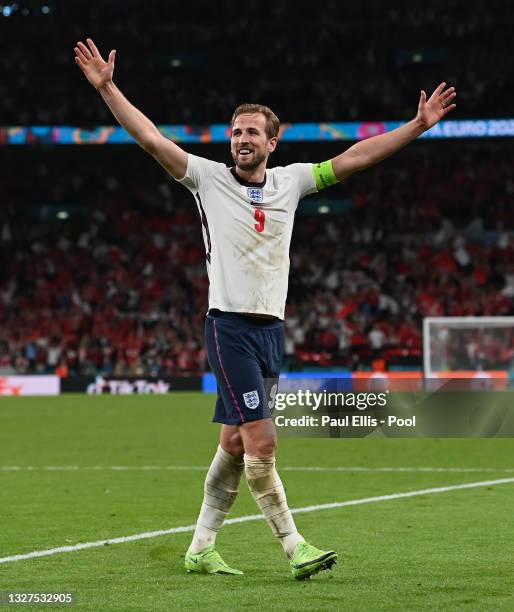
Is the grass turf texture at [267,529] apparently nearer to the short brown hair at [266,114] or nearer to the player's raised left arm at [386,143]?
the player's raised left arm at [386,143]

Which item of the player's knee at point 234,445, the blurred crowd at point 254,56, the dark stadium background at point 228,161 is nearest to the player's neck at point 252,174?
the player's knee at point 234,445

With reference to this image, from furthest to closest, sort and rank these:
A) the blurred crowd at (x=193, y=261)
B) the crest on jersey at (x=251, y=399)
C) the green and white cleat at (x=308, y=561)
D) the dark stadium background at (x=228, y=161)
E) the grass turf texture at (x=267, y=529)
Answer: the dark stadium background at (x=228, y=161), the blurred crowd at (x=193, y=261), the crest on jersey at (x=251, y=399), the green and white cleat at (x=308, y=561), the grass turf texture at (x=267, y=529)

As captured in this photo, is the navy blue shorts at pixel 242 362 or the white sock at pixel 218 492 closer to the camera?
the navy blue shorts at pixel 242 362

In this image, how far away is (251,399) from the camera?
616 centimetres

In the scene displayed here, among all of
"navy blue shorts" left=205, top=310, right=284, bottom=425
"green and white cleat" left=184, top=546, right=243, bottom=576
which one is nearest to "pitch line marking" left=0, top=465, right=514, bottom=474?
"green and white cleat" left=184, top=546, right=243, bottom=576

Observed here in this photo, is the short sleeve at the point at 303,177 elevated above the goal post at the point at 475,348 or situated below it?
above

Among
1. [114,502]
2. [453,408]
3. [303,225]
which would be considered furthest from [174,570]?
[303,225]

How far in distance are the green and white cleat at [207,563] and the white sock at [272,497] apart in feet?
1.16

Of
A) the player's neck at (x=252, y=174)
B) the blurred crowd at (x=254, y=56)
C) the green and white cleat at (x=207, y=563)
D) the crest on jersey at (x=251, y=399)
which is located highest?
the blurred crowd at (x=254, y=56)

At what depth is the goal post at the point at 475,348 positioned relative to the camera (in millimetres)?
27469

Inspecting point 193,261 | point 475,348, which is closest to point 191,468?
point 475,348

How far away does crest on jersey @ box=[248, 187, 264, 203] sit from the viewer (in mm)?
6359

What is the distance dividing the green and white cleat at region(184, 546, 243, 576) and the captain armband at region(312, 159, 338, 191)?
6.77 ft

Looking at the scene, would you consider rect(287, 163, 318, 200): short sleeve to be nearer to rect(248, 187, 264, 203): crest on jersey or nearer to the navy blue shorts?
rect(248, 187, 264, 203): crest on jersey
